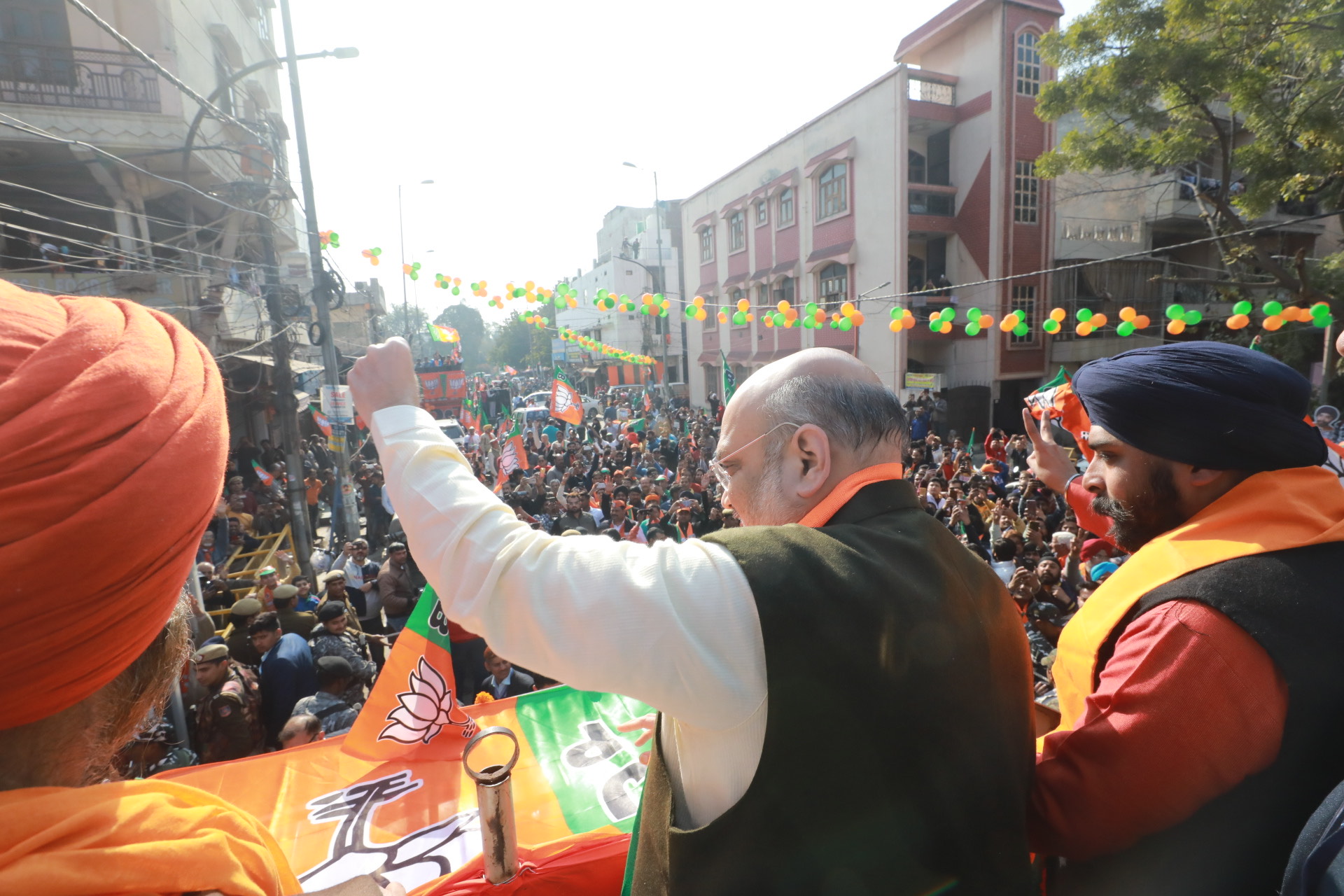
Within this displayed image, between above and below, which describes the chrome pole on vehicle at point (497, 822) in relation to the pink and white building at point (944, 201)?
below

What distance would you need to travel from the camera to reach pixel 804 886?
1.15 metres

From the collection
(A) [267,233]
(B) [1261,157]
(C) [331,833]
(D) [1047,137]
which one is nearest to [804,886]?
(C) [331,833]

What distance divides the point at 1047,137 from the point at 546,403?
69.4ft

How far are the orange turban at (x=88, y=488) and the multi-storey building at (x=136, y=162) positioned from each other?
33.8 feet

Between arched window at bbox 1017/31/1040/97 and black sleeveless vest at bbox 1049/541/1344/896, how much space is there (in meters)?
21.4

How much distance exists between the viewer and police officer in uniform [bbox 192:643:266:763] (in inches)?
163

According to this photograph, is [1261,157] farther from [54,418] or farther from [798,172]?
[54,418]

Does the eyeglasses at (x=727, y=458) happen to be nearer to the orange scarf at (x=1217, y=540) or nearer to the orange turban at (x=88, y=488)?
the orange scarf at (x=1217, y=540)

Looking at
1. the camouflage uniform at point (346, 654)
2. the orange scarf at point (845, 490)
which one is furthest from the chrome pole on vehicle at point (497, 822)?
the camouflage uniform at point (346, 654)

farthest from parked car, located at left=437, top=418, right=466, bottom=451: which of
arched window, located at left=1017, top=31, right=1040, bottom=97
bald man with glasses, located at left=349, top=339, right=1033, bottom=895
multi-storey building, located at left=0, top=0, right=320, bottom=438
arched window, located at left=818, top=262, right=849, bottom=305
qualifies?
arched window, located at left=1017, top=31, right=1040, bottom=97

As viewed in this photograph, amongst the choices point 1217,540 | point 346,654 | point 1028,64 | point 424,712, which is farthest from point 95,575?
point 1028,64

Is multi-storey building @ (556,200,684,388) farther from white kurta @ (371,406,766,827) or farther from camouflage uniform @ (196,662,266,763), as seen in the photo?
white kurta @ (371,406,766,827)

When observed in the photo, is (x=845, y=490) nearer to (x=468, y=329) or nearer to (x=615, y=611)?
(x=615, y=611)

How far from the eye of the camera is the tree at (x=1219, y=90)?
11.0m
